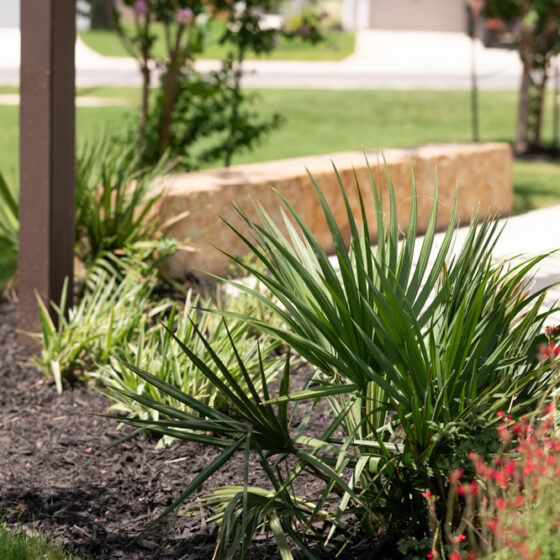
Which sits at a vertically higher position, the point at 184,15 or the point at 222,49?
the point at 222,49

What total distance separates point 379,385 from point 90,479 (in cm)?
152

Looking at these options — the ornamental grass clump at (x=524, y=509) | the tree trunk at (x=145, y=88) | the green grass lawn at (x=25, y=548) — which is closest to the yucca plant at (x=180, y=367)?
the green grass lawn at (x=25, y=548)

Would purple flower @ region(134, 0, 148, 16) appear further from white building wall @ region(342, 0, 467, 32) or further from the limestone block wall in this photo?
white building wall @ region(342, 0, 467, 32)

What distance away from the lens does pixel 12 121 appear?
571 inches

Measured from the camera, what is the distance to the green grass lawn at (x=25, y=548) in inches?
115

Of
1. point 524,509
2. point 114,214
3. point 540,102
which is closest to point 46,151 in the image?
point 114,214

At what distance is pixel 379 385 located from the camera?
265cm

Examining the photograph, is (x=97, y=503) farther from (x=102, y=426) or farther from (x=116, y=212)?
(x=116, y=212)

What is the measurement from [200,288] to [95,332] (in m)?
1.10

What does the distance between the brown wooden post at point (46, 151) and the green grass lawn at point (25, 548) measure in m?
1.98

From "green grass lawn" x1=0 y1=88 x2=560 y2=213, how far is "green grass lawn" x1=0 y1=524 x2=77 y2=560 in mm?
6869

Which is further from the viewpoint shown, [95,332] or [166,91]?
[166,91]

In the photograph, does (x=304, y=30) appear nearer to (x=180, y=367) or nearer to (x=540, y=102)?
(x=180, y=367)

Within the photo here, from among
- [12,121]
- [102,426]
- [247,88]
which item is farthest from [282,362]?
[247,88]
